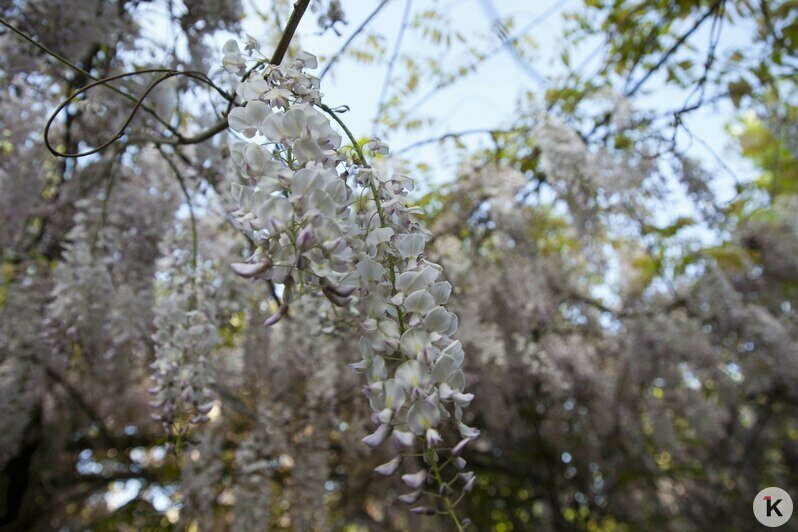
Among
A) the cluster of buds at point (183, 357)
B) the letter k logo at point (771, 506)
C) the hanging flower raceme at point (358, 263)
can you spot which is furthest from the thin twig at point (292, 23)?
the letter k logo at point (771, 506)

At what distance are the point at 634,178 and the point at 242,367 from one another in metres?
2.35

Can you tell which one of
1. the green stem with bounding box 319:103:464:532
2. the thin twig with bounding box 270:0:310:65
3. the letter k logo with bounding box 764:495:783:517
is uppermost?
the thin twig with bounding box 270:0:310:65

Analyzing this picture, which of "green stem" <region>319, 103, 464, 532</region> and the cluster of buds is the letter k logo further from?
the cluster of buds

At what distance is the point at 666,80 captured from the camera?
256cm

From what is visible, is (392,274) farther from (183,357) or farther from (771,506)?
(771,506)

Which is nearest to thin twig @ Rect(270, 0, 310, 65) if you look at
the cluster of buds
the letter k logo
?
the cluster of buds

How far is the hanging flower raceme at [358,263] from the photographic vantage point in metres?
0.66

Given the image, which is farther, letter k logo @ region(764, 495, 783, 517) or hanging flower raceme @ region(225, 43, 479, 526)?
letter k logo @ region(764, 495, 783, 517)

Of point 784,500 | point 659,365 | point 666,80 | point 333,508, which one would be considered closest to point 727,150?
point 659,365

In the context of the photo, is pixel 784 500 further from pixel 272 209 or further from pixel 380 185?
pixel 272 209

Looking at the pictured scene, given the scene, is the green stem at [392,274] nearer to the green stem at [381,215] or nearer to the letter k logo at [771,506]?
the green stem at [381,215]

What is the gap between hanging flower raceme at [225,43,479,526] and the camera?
2.16 feet

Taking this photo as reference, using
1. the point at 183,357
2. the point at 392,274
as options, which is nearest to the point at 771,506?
the point at 392,274

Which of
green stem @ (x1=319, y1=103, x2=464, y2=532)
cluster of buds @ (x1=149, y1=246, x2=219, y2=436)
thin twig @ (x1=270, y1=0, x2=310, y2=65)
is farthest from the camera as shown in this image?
cluster of buds @ (x1=149, y1=246, x2=219, y2=436)
